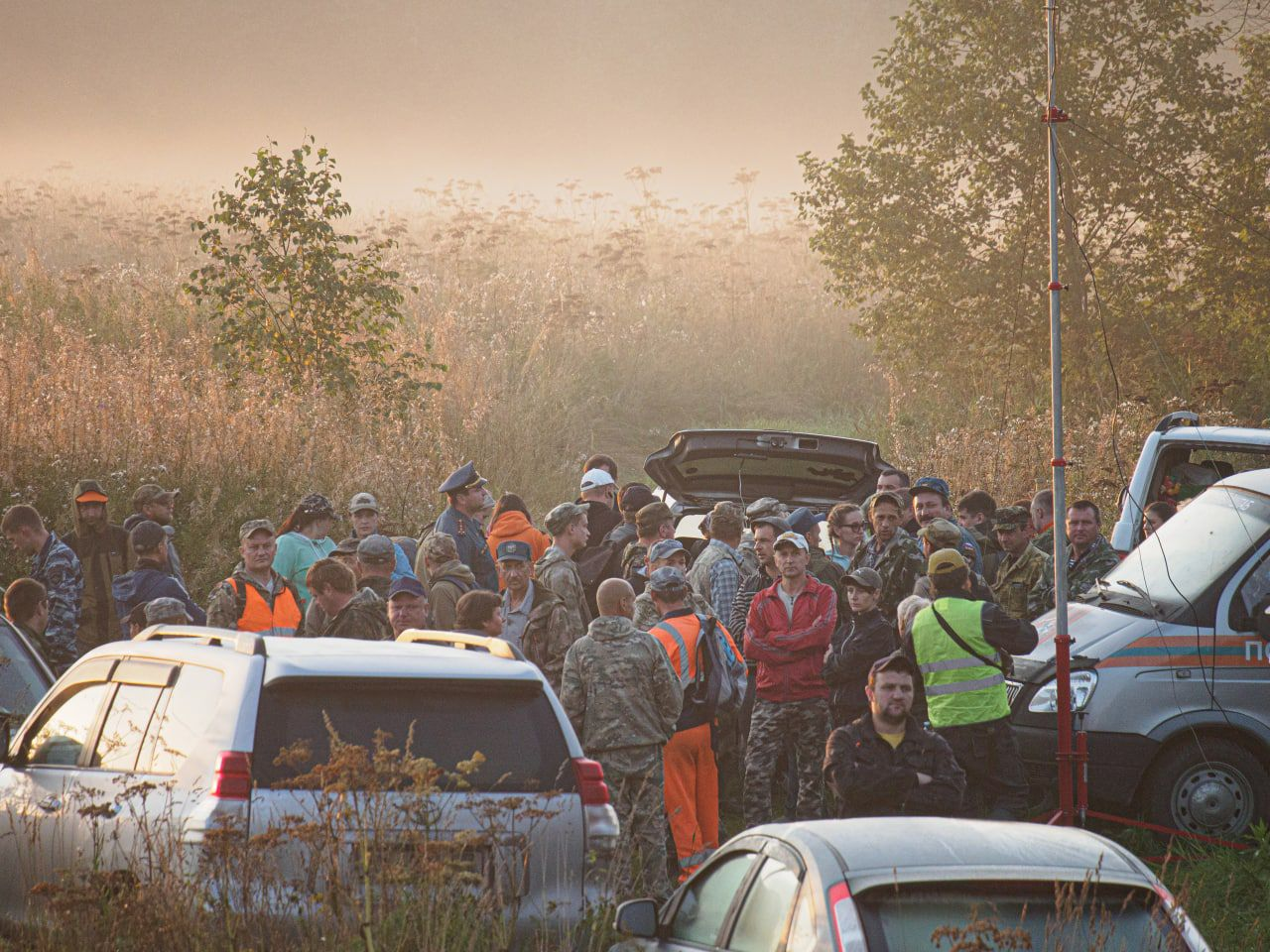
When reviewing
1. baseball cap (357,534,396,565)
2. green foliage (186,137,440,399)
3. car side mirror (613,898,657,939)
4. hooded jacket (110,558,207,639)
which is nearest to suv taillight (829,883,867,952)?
car side mirror (613,898,657,939)

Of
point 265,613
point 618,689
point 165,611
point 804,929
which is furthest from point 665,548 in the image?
point 804,929

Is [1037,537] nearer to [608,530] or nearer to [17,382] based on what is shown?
[608,530]

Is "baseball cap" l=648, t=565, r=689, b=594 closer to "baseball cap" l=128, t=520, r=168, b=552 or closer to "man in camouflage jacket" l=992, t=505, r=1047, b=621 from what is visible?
"man in camouflage jacket" l=992, t=505, r=1047, b=621

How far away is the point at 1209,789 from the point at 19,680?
686 cm

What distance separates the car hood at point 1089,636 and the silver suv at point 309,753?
428 centimetres

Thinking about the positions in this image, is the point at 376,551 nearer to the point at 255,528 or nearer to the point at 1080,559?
the point at 255,528

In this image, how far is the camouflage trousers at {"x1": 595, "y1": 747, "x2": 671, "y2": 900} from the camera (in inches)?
330

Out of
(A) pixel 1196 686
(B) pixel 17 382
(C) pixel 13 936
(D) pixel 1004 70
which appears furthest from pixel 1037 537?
(D) pixel 1004 70

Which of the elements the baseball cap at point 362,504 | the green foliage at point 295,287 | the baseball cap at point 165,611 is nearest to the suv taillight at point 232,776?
Answer: the baseball cap at point 165,611

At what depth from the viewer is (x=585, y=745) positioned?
8484mm

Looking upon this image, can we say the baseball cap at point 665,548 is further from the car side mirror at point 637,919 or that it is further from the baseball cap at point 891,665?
the car side mirror at point 637,919

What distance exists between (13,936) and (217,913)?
163cm

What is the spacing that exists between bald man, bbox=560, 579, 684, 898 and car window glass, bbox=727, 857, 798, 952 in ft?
11.5

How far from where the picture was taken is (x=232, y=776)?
5570 millimetres
